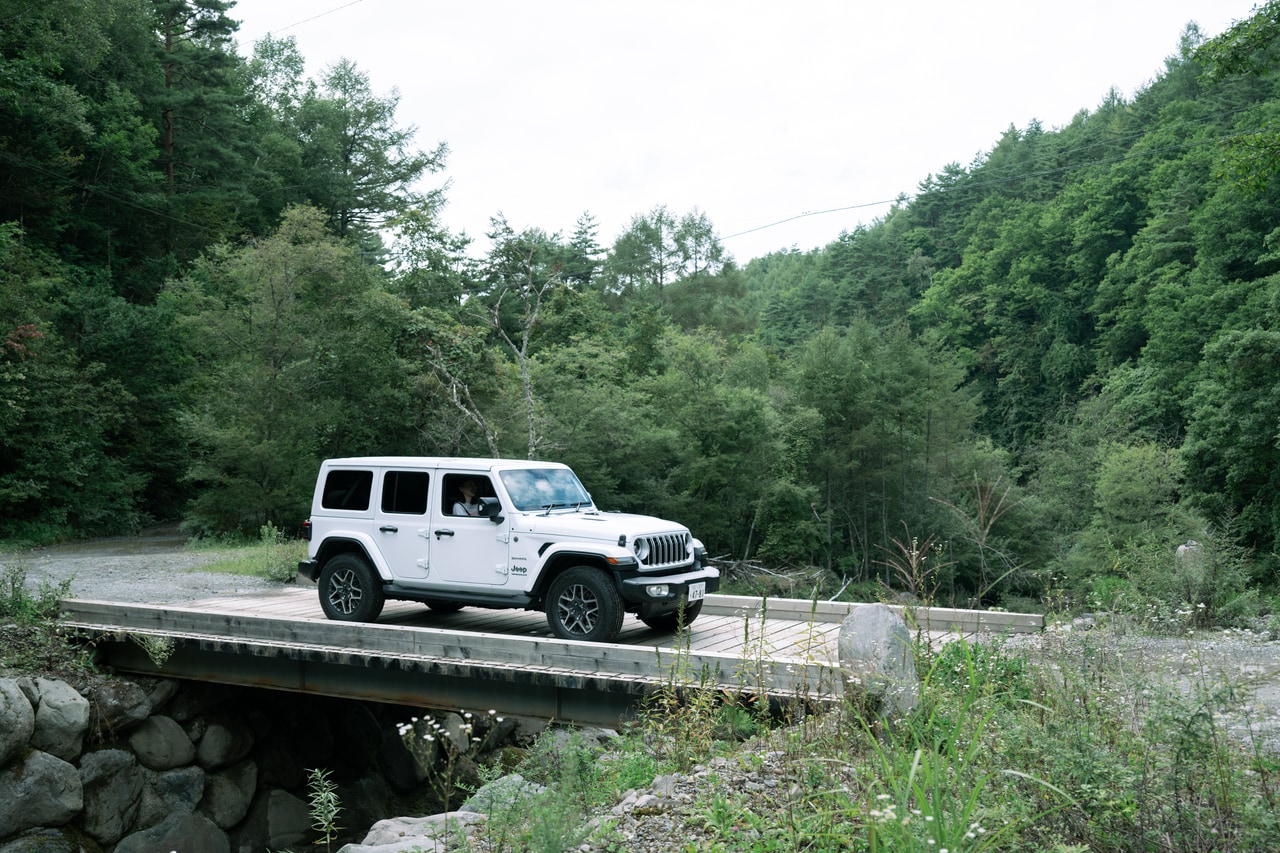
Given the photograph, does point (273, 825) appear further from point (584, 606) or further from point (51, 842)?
point (584, 606)

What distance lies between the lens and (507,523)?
362 inches

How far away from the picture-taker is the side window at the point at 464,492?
955 centimetres

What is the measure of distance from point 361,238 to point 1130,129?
55096 millimetres

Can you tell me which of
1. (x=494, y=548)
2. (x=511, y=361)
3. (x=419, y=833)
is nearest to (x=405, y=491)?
(x=494, y=548)

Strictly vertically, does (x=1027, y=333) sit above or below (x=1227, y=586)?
above

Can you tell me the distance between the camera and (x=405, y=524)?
9.78 m

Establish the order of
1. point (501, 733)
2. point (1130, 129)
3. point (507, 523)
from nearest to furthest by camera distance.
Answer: point (507, 523), point (501, 733), point (1130, 129)

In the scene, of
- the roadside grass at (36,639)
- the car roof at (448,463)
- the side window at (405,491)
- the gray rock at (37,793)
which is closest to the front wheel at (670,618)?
the car roof at (448,463)

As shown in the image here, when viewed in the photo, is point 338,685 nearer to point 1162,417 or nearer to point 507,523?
point 507,523

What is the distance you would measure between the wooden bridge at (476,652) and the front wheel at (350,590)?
0.43m

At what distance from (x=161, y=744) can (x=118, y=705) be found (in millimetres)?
654

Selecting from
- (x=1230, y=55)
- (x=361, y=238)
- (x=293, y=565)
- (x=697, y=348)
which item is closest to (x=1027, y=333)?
(x=697, y=348)

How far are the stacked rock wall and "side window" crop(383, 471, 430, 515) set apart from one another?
8.92 feet

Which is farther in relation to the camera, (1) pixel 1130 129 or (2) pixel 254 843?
(1) pixel 1130 129
